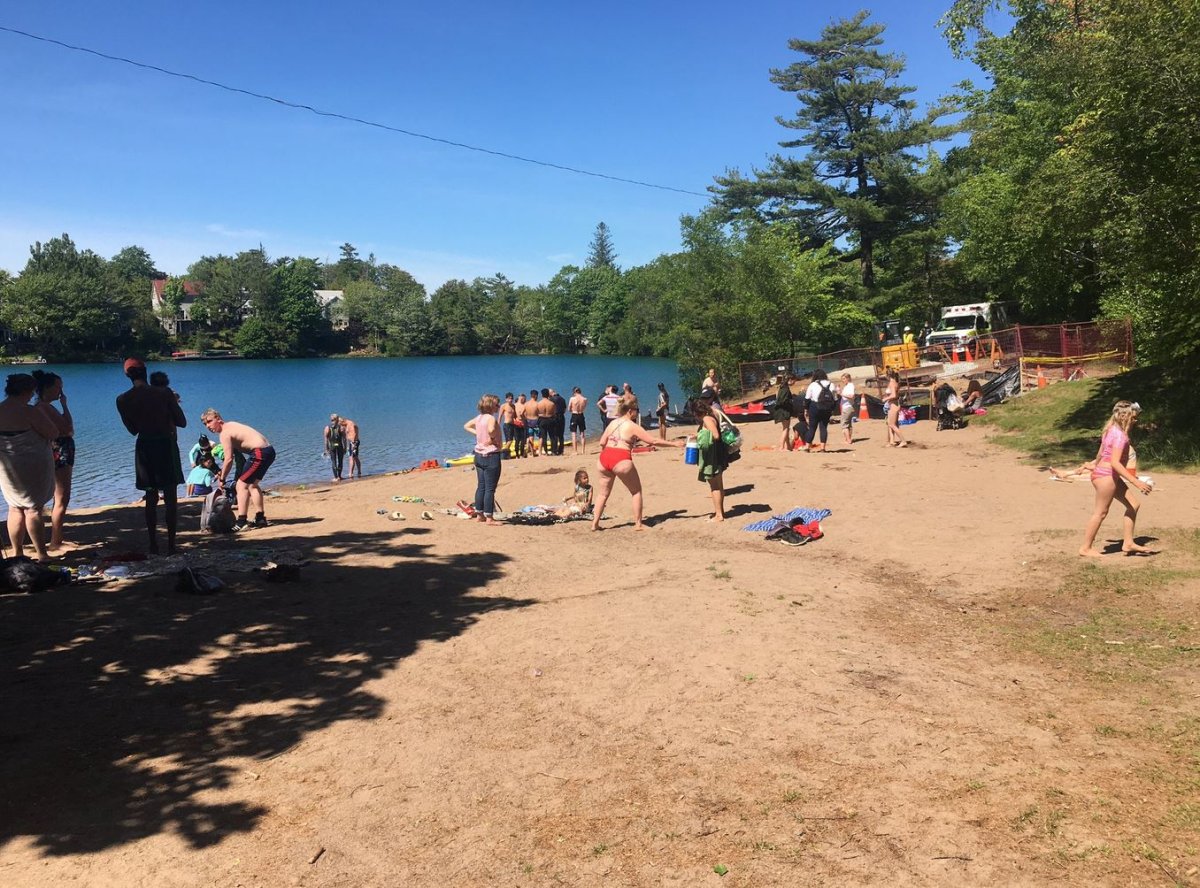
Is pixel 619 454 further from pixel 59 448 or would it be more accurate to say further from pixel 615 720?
pixel 59 448

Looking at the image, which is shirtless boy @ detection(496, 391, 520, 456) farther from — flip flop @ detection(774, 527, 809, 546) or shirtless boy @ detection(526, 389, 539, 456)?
flip flop @ detection(774, 527, 809, 546)

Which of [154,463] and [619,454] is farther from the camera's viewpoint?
[619,454]

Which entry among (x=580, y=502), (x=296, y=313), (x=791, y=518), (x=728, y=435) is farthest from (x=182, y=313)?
(x=791, y=518)

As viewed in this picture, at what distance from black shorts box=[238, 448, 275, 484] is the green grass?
42.5 ft

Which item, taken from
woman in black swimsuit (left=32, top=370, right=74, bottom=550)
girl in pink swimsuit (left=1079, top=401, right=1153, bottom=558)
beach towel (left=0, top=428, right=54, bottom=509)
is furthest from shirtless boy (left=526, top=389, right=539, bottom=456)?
girl in pink swimsuit (left=1079, top=401, right=1153, bottom=558)

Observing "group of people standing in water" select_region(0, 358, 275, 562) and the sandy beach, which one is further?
"group of people standing in water" select_region(0, 358, 275, 562)

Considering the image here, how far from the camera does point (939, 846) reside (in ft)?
11.8

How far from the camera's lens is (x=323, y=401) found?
48.1m

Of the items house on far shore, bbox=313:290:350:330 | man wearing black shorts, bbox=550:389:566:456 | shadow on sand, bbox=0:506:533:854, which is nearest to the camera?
shadow on sand, bbox=0:506:533:854

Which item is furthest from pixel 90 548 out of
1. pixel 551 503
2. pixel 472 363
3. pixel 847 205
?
pixel 472 363

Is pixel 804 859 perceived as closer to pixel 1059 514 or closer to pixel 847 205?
pixel 1059 514

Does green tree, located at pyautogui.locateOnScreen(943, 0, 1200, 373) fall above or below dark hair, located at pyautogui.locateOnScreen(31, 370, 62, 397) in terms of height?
above

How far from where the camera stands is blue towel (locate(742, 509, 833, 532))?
34.9 feet

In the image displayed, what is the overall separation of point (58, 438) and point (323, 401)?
133 ft
